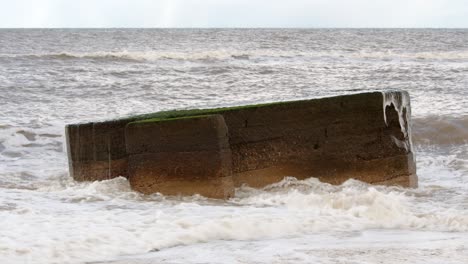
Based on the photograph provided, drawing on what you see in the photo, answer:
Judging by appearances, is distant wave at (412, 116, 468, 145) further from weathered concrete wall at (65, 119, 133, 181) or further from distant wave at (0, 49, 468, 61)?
distant wave at (0, 49, 468, 61)

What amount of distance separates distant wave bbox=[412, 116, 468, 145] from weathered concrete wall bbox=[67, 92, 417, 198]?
4729mm

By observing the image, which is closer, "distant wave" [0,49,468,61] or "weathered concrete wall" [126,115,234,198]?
"weathered concrete wall" [126,115,234,198]

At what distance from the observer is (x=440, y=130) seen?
13023 mm

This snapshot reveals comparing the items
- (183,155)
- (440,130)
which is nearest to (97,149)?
(183,155)

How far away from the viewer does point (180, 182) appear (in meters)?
7.38

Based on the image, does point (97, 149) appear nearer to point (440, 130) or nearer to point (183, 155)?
point (183, 155)

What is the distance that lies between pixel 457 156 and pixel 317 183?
387cm

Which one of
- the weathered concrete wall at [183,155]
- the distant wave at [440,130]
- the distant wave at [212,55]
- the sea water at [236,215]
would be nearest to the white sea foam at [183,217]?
the sea water at [236,215]

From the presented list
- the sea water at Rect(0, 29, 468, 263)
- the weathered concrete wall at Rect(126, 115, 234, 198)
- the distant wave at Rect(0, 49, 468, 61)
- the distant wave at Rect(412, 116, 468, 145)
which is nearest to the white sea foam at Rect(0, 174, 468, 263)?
the sea water at Rect(0, 29, 468, 263)

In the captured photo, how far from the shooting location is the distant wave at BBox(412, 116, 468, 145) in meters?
12.5

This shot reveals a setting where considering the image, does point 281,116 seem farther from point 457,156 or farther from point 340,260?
point 457,156

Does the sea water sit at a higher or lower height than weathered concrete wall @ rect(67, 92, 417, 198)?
lower

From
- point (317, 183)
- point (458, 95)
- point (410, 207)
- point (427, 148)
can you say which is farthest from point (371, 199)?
point (458, 95)

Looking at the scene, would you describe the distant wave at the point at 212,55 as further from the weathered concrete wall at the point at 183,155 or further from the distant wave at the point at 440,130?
the weathered concrete wall at the point at 183,155
